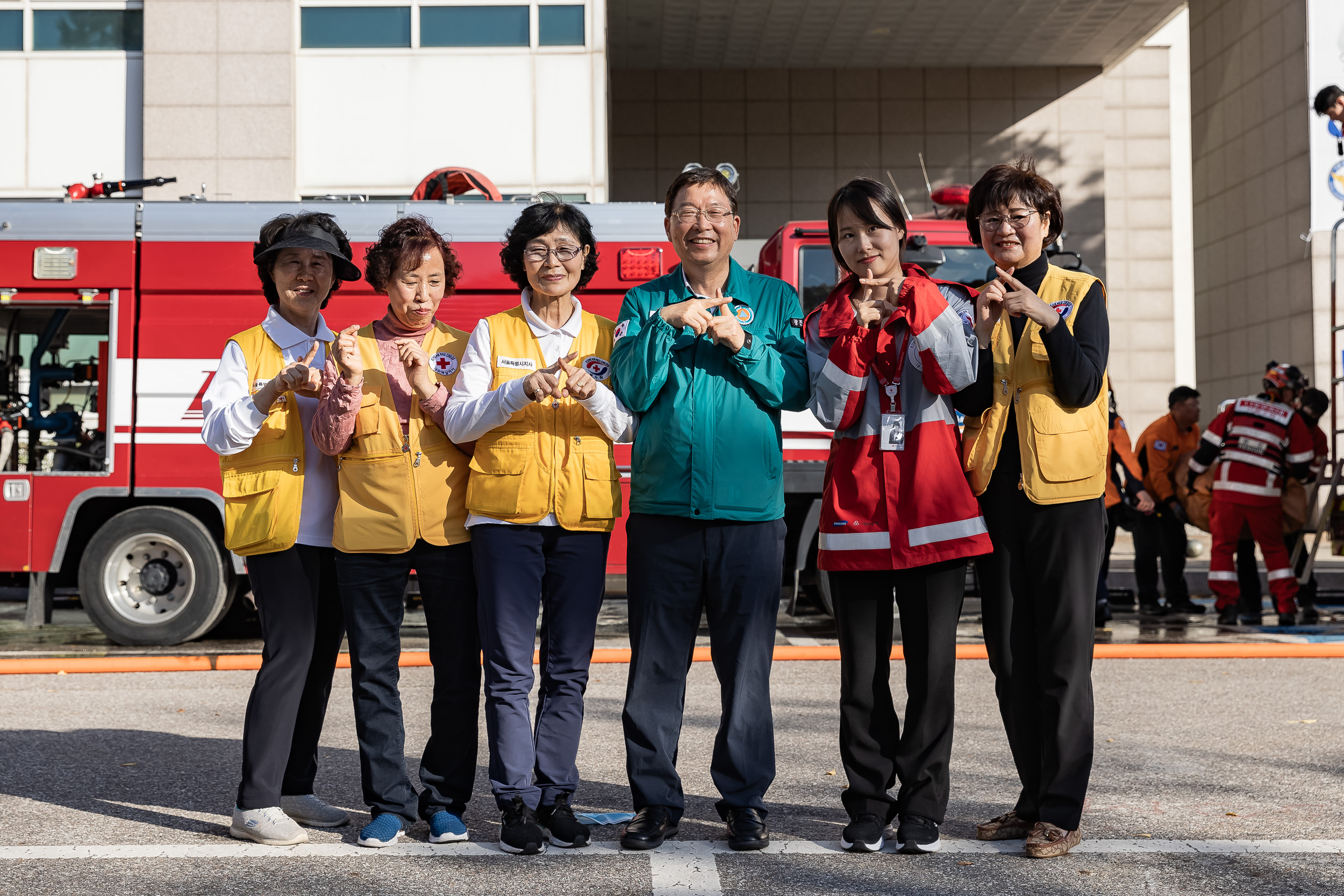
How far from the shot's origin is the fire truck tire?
8.69 metres

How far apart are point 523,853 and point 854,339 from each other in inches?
72.0

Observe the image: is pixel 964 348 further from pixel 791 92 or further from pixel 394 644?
pixel 791 92

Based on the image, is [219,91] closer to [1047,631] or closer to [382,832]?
[382,832]

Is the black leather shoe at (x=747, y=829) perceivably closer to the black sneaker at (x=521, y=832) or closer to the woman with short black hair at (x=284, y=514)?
the black sneaker at (x=521, y=832)

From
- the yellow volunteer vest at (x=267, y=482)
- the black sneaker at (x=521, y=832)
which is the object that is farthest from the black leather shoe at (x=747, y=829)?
the yellow volunteer vest at (x=267, y=482)

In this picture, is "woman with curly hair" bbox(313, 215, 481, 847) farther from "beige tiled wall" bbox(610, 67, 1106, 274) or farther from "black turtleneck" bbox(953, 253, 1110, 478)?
"beige tiled wall" bbox(610, 67, 1106, 274)

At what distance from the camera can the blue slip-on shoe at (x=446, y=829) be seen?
3.99m

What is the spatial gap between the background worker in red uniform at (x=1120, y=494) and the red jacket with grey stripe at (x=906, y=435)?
6.30 meters

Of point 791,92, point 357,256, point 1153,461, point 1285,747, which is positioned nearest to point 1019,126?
point 791,92

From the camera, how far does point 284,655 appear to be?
407 cm

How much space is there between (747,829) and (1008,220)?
202 centimetres

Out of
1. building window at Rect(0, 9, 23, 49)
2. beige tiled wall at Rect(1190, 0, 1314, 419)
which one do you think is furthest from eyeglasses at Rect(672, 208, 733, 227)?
building window at Rect(0, 9, 23, 49)

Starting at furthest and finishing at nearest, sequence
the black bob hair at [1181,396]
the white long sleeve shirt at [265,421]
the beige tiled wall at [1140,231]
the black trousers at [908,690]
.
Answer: the beige tiled wall at [1140,231] → the black bob hair at [1181,396] → the white long sleeve shirt at [265,421] → the black trousers at [908,690]

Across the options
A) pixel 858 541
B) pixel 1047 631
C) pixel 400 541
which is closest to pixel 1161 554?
pixel 1047 631
